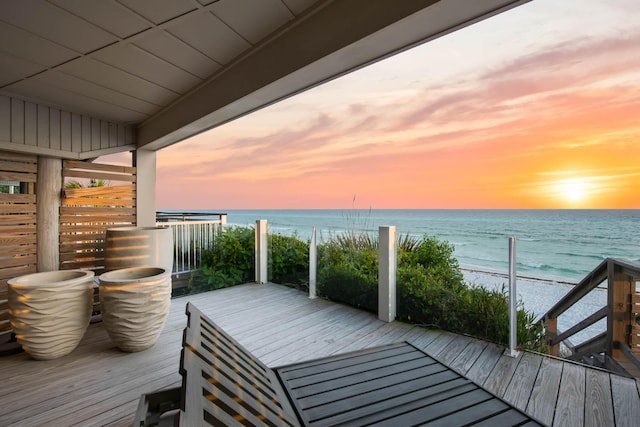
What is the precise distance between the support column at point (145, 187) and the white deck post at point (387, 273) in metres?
3.08

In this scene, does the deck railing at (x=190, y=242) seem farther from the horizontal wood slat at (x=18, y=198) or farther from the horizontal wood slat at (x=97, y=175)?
the horizontal wood slat at (x=18, y=198)

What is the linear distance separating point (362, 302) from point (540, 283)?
1.89m

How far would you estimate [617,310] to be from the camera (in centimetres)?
240

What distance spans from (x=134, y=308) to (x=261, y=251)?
2.69 meters

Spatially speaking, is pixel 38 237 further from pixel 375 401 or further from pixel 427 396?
pixel 427 396

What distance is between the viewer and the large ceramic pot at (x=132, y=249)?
3.20 metres

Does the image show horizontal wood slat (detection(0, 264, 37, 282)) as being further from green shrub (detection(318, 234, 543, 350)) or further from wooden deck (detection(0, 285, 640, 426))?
green shrub (detection(318, 234, 543, 350))

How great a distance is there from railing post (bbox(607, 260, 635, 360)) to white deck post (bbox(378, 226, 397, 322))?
181cm

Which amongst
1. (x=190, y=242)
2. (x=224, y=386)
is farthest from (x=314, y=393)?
(x=190, y=242)

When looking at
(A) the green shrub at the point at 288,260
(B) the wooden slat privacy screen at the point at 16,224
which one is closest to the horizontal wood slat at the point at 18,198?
(B) the wooden slat privacy screen at the point at 16,224

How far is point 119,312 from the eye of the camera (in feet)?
8.26

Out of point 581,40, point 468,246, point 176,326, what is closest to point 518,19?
point 581,40

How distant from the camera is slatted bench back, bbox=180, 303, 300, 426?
0.97 metres

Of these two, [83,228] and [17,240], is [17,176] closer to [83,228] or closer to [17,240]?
[17,240]
